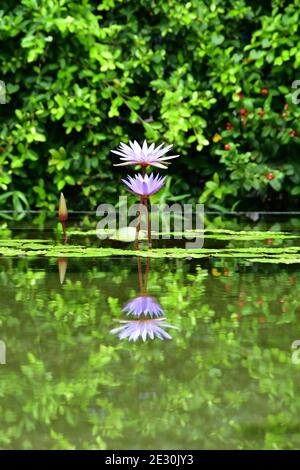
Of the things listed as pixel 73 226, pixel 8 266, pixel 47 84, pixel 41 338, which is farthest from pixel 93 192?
pixel 41 338

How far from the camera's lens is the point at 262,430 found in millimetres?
2141

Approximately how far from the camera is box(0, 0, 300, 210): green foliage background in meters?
7.57

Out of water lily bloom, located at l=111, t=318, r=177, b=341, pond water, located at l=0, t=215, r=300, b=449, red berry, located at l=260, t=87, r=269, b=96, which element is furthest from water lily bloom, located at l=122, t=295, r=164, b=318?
red berry, located at l=260, t=87, r=269, b=96

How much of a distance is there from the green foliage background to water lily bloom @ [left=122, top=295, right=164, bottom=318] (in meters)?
3.85

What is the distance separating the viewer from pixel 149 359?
110 inches

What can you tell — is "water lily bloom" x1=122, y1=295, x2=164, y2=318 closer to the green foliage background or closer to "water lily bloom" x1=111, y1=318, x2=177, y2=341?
"water lily bloom" x1=111, y1=318, x2=177, y2=341

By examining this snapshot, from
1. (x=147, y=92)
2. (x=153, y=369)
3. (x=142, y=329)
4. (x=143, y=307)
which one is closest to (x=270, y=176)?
(x=147, y=92)

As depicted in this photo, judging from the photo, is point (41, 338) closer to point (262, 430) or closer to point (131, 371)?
point (131, 371)

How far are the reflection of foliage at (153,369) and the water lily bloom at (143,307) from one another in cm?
4

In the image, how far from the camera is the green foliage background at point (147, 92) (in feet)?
24.8

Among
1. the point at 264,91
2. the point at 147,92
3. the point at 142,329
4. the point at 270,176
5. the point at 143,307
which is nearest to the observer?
the point at 142,329

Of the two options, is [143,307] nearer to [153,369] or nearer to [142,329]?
[142,329]

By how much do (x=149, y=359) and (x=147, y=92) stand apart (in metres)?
5.46

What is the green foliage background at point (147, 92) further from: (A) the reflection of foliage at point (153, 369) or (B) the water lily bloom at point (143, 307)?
(B) the water lily bloom at point (143, 307)
